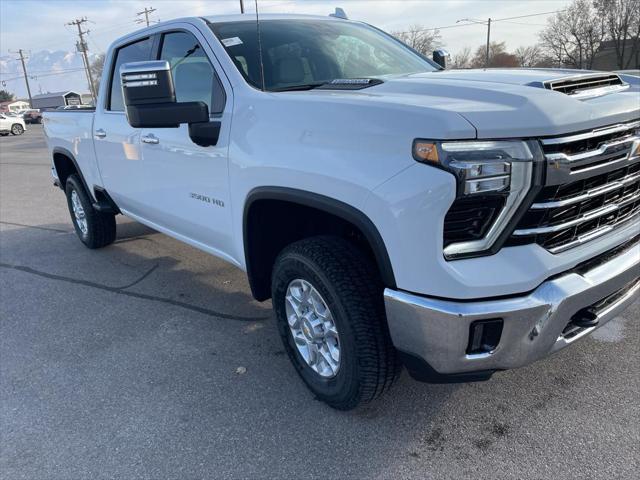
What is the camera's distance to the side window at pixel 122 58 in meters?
4.05

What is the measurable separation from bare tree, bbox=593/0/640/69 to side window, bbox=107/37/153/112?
54.2 metres

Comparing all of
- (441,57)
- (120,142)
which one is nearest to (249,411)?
(120,142)

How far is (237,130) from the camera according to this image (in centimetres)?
287

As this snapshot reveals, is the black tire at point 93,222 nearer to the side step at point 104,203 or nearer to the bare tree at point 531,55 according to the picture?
the side step at point 104,203

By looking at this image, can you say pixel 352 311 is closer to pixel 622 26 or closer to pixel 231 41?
pixel 231 41

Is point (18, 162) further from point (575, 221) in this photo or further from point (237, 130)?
point (575, 221)

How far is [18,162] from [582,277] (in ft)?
58.1

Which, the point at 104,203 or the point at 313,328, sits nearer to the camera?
the point at 313,328

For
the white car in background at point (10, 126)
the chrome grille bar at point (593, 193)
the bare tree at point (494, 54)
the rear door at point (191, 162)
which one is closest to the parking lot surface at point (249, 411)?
the rear door at point (191, 162)

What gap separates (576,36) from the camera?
172 feet

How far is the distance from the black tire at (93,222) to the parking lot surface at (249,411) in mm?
1567

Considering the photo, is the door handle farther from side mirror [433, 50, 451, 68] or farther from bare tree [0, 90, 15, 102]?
bare tree [0, 90, 15, 102]

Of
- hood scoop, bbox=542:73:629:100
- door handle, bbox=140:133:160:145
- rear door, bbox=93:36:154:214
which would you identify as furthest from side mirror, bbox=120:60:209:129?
hood scoop, bbox=542:73:629:100

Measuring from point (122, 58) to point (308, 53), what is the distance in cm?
207
